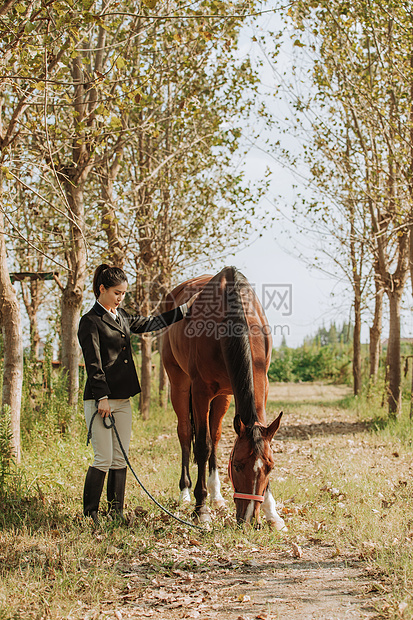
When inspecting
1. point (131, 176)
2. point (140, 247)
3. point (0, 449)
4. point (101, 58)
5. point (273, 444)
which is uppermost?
point (101, 58)

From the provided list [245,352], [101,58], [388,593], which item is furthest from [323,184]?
[388,593]

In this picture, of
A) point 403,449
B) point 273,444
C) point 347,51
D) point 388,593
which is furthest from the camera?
point 347,51

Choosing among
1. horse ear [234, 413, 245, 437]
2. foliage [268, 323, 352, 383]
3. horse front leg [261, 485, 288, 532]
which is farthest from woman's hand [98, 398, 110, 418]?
foliage [268, 323, 352, 383]

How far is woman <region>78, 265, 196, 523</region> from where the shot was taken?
3.88 m

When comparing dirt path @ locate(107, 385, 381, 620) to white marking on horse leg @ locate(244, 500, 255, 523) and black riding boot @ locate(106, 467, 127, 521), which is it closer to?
white marking on horse leg @ locate(244, 500, 255, 523)

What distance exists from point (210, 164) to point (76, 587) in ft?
27.1

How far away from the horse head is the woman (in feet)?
2.99

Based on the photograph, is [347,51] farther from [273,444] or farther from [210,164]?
[273,444]

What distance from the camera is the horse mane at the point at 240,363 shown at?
377 cm

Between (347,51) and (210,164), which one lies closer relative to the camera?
(347,51)

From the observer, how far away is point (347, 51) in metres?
8.55

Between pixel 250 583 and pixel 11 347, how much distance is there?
10.2ft

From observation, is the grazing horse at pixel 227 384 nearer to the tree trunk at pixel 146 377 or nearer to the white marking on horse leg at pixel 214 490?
the white marking on horse leg at pixel 214 490

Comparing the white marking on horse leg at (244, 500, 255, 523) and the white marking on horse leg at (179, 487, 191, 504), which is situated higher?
the white marking on horse leg at (244, 500, 255, 523)
